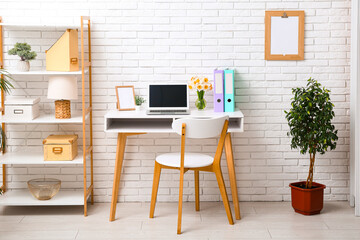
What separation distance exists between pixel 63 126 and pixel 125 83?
615mm

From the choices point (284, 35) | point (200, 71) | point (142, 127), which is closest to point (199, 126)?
point (142, 127)

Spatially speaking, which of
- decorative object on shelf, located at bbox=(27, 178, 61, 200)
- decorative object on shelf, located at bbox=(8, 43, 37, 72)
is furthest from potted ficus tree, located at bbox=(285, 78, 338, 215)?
decorative object on shelf, located at bbox=(8, 43, 37, 72)

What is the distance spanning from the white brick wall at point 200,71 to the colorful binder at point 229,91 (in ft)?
0.87

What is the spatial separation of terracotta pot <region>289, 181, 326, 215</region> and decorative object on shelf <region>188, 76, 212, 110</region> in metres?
0.93

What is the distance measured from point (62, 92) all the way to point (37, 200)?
852 mm

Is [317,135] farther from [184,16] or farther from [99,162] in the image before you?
[99,162]

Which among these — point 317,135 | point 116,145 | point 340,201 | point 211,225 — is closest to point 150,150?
point 116,145

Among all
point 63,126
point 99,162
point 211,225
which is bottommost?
point 211,225

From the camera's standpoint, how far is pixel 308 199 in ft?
12.7

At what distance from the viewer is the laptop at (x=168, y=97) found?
3938 mm

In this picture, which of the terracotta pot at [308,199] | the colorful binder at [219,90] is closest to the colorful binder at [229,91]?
the colorful binder at [219,90]

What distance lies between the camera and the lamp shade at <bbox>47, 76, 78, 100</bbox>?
12.5 ft

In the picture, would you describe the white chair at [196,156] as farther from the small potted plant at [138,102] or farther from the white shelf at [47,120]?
the white shelf at [47,120]

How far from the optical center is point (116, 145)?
166 inches
